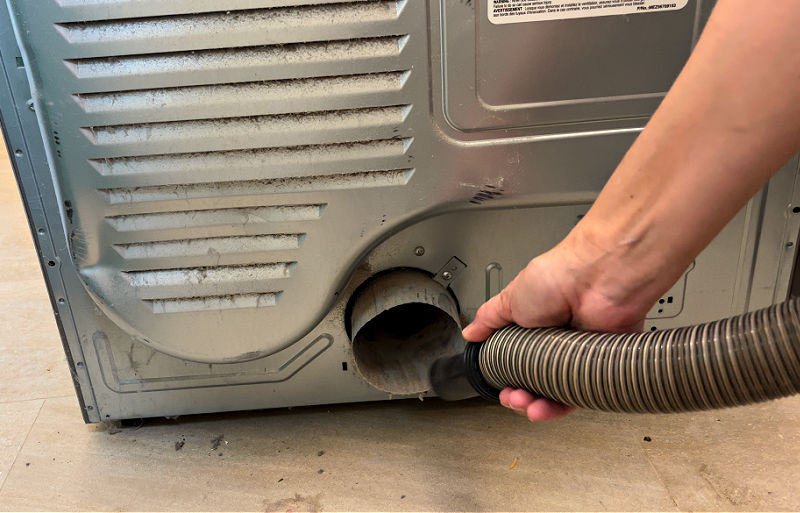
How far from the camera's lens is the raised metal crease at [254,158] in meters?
0.87

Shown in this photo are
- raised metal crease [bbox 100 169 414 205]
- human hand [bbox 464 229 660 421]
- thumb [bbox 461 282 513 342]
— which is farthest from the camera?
raised metal crease [bbox 100 169 414 205]

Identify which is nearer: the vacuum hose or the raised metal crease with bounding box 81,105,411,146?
the vacuum hose

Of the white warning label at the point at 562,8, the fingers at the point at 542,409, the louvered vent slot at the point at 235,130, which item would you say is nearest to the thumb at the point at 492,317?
the fingers at the point at 542,409

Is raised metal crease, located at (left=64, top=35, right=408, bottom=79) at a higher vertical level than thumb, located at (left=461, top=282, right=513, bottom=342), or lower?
higher

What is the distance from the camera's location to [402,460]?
1.02 m

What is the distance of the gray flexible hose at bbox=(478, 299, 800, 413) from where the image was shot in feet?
1.75

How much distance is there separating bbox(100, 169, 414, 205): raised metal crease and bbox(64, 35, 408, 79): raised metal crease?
16 cm

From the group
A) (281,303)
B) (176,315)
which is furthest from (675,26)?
(176,315)

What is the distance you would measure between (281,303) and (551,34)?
1.85 feet

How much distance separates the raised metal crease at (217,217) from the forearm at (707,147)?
1.45 feet

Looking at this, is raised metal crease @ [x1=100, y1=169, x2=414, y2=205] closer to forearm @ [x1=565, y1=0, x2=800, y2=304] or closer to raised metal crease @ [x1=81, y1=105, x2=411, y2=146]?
raised metal crease @ [x1=81, y1=105, x2=411, y2=146]

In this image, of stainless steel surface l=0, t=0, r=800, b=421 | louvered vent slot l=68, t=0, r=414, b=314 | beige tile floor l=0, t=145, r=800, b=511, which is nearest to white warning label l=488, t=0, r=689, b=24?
stainless steel surface l=0, t=0, r=800, b=421

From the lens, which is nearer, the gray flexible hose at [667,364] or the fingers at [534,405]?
the gray flexible hose at [667,364]

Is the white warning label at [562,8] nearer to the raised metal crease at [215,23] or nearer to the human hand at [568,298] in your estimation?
the raised metal crease at [215,23]
